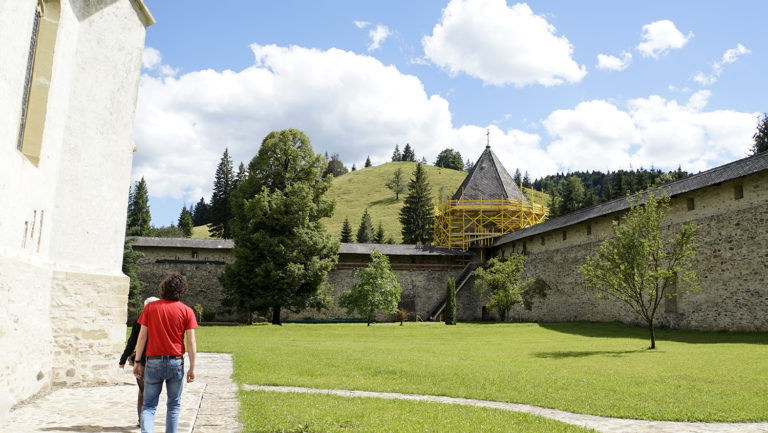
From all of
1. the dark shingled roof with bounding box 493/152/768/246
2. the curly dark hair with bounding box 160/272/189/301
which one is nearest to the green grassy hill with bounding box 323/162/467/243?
the dark shingled roof with bounding box 493/152/768/246

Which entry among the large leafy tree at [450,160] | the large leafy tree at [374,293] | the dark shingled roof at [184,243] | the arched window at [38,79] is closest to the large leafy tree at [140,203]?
the dark shingled roof at [184,243]

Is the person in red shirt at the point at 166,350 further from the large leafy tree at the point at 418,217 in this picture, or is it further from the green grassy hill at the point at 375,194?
the green grassy hill at the point at 375,194

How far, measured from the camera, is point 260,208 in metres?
29.3

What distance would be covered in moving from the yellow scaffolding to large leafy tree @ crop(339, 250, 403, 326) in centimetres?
1266

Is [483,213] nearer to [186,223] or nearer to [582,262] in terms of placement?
[582,262]

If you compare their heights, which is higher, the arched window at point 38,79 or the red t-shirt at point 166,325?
the arched window at point 38,79

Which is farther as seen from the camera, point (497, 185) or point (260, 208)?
point (497, 185)

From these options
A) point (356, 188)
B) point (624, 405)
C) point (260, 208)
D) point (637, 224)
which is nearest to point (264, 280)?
point (260, 208)

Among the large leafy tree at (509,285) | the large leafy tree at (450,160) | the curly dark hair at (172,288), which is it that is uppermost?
the large leafy tree at (450,160)

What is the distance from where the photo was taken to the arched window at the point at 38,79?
7504mm

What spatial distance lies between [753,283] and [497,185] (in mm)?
27198

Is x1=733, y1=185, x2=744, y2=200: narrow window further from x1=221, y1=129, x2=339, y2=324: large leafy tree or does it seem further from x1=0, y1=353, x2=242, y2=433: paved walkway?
x1=221, y1=129, x2=339, y2=324: large leafy tree

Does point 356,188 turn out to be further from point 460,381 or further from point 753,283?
point 460,381

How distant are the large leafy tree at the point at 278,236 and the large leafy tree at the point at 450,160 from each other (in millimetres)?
101684
